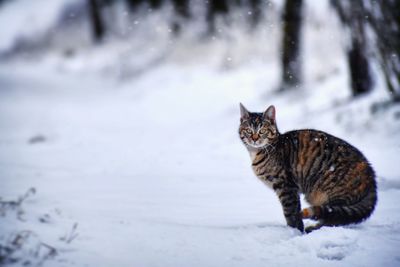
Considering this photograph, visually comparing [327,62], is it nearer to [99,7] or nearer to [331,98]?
[331,98]

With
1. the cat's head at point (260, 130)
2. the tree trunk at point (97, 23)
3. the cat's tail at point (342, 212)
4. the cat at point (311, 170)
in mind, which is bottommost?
the cat's tail at point (342, 212)

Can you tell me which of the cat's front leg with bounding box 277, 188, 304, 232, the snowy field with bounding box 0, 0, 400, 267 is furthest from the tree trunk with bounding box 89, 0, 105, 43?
the cat's front leg with bounding box 277, 188, 304, 232

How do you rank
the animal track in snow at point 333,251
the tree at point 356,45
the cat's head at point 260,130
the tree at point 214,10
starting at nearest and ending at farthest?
the animal track in snow at point 333,251
the cat's head at point 260,130
the tree at point 356,45
the tree at point 214,10

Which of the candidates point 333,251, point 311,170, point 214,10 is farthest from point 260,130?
point 214,10

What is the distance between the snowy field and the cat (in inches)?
8.1

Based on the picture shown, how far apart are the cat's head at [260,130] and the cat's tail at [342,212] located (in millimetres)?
912

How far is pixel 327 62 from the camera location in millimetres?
12820

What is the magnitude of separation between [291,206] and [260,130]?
834mm

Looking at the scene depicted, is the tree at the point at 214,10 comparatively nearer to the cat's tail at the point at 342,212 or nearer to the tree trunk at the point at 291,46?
the tree trunk at the point at 291,46

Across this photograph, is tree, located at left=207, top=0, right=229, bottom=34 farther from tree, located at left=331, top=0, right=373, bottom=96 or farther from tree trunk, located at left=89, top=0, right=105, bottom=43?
tree, located at left=331, top=0, right=373, bottom=96

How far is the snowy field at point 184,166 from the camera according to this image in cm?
378

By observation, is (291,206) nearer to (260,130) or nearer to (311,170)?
(311,170)

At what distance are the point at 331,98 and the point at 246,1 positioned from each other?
11.9 m

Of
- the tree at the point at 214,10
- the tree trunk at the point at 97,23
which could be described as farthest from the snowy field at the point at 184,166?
the tree trunk at the point at 97,23
